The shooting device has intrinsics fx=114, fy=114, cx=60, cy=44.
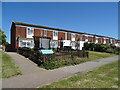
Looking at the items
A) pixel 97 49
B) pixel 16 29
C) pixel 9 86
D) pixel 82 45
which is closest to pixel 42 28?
pixel 16 29

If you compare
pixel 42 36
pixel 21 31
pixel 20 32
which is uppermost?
pixel 21 31

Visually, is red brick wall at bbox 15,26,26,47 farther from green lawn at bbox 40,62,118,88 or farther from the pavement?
green lawn at bbox 40,62,118,88

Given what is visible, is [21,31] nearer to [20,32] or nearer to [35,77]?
[20,32]

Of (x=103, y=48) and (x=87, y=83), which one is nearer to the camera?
(x=87, y=83)

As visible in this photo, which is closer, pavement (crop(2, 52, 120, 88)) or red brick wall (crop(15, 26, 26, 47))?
pavement (crop(2, 52, 120, 88))

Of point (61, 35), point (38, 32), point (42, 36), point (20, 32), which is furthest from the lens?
point (61, 35)

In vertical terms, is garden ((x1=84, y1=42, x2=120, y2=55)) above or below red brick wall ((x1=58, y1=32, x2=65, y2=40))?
below

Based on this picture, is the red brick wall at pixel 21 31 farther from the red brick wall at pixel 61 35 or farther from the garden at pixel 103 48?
the garden at pixel 103 48

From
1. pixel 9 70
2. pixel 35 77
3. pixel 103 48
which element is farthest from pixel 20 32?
pixel 35 77

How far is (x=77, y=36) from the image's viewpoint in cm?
3809

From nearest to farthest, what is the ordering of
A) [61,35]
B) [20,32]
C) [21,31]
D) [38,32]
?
[20,32], [21,31], [38,32], [61,35]

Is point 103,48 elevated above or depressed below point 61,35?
below

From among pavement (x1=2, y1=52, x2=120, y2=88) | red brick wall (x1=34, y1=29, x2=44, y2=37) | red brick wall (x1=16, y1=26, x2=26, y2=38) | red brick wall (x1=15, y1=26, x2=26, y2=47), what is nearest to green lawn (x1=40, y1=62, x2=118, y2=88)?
pavement (x1=2, y1=52, x2=120, y2=88)

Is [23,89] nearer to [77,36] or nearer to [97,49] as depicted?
[97,49]
